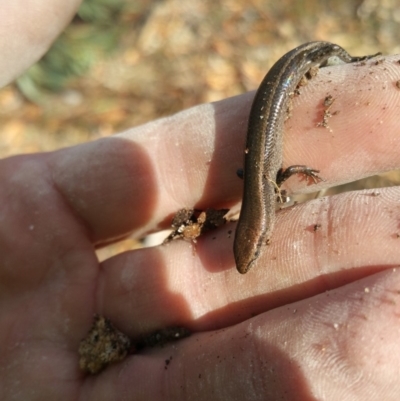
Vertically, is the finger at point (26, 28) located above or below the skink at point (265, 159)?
above

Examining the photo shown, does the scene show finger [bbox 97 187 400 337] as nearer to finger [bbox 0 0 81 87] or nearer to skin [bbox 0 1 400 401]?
skin [bbox 0 1 400 401]

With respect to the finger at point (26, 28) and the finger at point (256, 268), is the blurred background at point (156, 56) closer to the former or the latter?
the finger at point (26, 28)

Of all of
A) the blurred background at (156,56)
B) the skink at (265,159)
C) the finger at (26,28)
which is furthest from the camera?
the blurred background at (156,56)

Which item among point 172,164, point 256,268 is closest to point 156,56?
point 172,164

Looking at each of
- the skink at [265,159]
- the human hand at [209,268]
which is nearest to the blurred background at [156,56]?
the human hand at [209,268]

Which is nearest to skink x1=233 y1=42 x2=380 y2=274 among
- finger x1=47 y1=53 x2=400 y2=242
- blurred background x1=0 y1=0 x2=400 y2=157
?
finger x1=47 y1=53 x2=400 y2=242

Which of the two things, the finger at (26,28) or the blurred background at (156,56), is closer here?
the finger at (26,28)

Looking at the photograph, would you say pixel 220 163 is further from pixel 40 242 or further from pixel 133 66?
pixel 133 66
